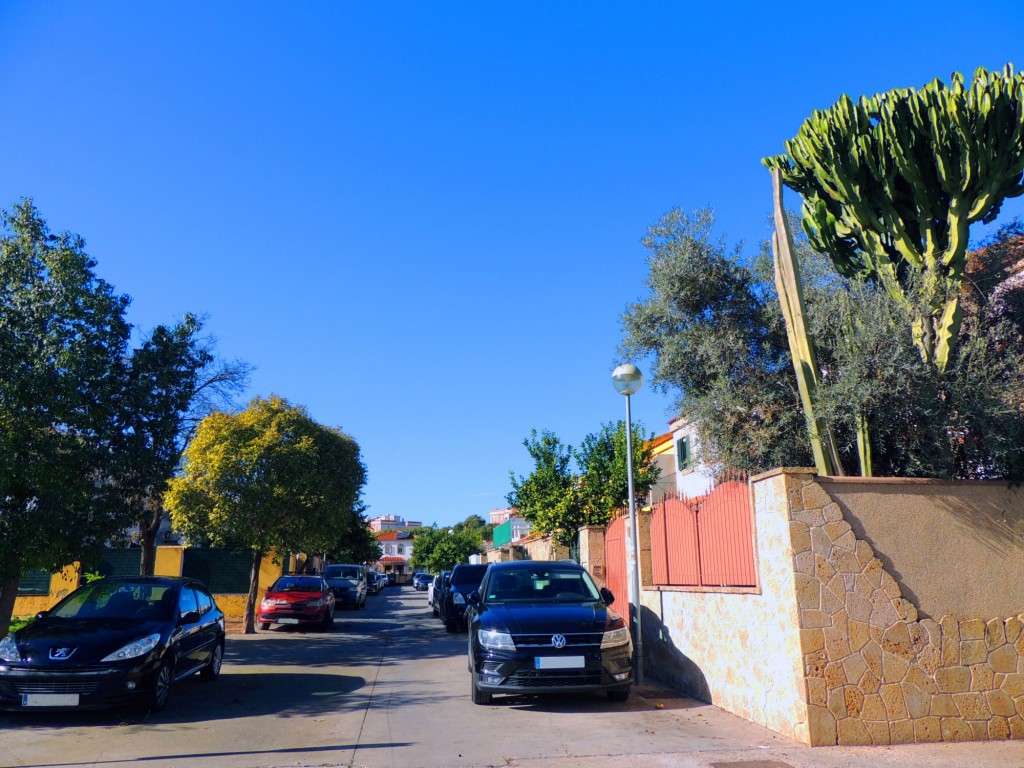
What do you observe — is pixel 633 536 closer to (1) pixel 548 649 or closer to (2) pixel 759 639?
(1) pixel 548 649

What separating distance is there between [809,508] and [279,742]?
5463mm

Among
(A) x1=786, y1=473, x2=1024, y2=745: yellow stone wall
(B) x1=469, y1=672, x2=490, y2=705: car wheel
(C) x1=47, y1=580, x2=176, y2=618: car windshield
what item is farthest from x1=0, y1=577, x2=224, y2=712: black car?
(A) x1=786, y1=473, x2=1024, y2=745: yellow stone wall

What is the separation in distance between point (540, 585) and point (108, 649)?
16.8 feet

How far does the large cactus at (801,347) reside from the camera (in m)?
8.62

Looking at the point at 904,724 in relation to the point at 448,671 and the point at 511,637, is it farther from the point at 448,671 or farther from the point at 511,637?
the point at 448,671

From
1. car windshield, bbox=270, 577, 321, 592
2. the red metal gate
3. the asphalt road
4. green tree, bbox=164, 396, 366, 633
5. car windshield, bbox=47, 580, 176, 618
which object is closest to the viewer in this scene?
the asphalt road

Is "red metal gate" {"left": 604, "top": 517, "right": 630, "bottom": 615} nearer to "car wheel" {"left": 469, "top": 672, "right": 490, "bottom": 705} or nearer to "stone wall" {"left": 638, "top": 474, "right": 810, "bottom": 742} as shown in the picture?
"stone wall" {"left": 638, "top": 474, "right": 810, "bottom": 742}

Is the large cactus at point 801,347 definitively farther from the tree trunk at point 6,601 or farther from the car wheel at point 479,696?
the tree trunk at point 6,601

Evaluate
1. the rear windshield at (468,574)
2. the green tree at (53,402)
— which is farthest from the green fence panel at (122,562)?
the green tree at (53,402)

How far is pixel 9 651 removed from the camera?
8305mm

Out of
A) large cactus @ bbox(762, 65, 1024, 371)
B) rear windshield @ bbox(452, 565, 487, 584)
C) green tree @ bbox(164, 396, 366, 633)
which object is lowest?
rear windshield @ bbox(452, 565, 487, 584)

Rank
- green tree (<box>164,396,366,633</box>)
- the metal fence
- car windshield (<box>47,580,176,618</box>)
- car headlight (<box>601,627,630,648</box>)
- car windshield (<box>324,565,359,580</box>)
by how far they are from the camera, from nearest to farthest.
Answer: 1. the metal fence
2. car headlight (<box>601,627,630,648</box>)
3. car windshield (<box>47,580,176,618</box>)
4. green tree (<box>164,396,366,633</box>)
5. car windshield (<box>324,565,359,580</box>)

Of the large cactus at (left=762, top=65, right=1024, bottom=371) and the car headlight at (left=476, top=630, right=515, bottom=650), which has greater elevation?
the large cactus at (left=762, top=65, right=1024, bottom=371)

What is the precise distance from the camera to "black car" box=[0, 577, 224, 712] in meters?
8.01
